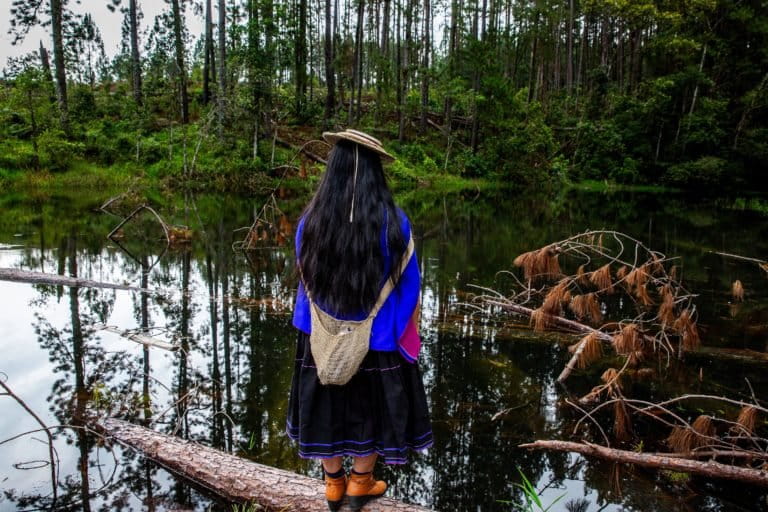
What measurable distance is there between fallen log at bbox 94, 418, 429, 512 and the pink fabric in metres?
0.80

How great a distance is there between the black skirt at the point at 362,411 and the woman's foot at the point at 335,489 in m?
0.21

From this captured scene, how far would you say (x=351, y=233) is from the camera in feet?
7.57

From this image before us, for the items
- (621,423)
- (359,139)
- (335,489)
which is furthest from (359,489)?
(621,423)

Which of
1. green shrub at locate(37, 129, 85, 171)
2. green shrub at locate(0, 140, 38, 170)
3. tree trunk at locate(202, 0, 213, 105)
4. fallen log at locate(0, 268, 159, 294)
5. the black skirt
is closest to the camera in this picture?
the black skirt

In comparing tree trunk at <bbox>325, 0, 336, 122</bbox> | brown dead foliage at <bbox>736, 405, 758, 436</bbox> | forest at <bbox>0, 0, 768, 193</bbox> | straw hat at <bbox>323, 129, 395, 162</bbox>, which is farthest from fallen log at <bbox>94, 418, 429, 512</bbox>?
tree trunk at <bbox>325, 0, 336, 122</bbox>

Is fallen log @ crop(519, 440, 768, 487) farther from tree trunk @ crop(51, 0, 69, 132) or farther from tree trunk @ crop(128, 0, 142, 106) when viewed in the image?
tree trunk @ crop(128, 0, 142, 106)

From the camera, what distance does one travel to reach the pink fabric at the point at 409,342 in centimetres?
238

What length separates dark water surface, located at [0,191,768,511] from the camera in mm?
3363

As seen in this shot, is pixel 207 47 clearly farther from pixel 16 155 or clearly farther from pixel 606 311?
pixel 606 311

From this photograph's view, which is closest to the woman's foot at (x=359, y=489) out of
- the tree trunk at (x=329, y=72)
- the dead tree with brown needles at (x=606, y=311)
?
the dead tree with brown needles at (x=606, y=311)

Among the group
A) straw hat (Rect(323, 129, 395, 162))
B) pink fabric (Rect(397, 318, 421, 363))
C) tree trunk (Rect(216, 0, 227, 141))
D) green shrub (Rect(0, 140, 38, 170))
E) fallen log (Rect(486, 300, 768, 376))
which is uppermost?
tree trunk (Rect(216, 0, 227, 141))

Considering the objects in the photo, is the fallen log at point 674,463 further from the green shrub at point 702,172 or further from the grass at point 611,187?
the grass at point 611,187

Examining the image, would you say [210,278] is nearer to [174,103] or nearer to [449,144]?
[174,103]

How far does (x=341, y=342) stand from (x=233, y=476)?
1.33 metres
